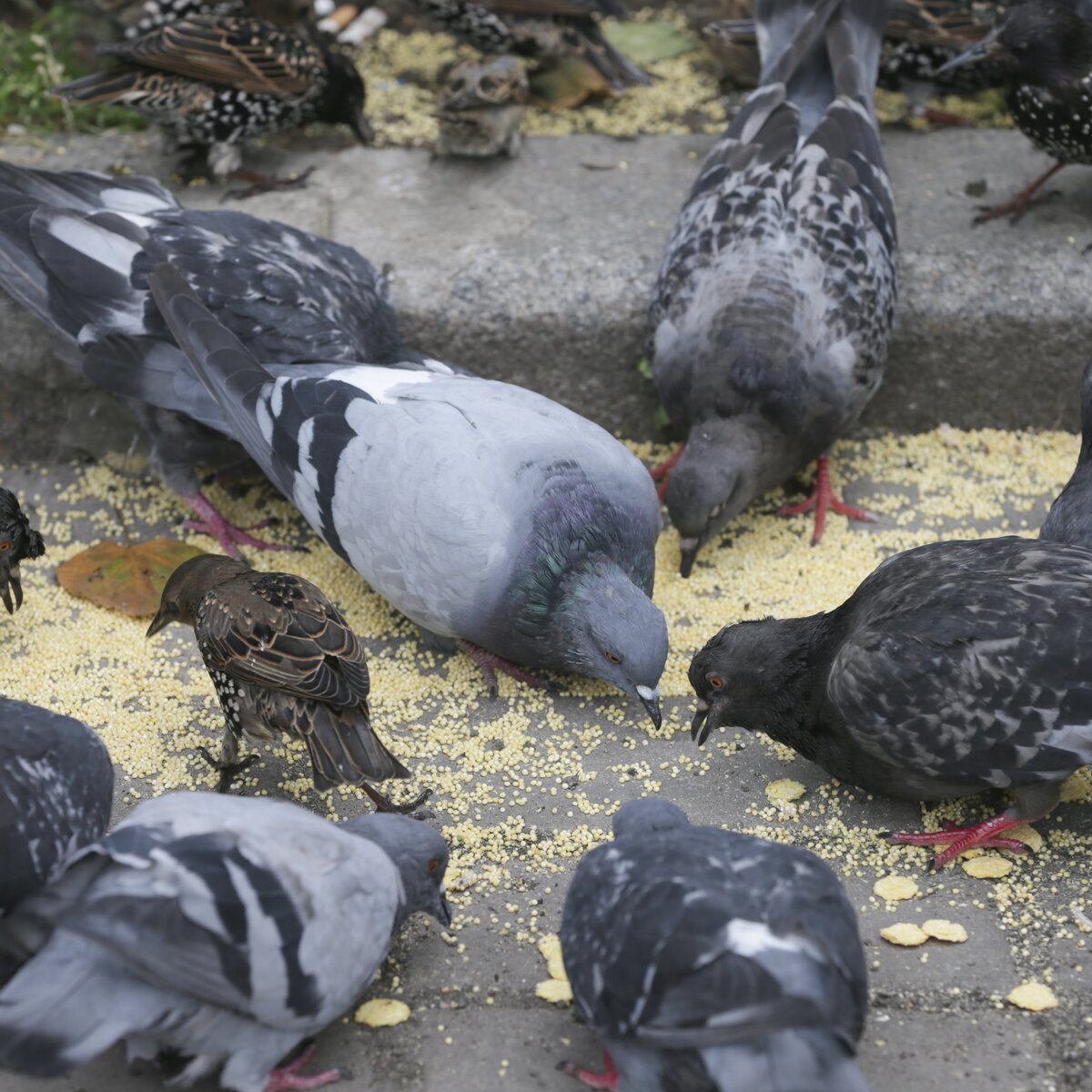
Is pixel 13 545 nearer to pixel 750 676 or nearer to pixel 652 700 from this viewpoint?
pixel 652 700

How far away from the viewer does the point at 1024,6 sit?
214 inches

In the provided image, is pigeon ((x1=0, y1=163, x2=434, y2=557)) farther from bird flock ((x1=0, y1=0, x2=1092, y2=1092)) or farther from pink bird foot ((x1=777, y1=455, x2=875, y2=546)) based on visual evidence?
pink bird foot ((x1=777, y1=455, x2=875, y2=546))

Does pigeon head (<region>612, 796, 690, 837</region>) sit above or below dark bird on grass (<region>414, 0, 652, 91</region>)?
below

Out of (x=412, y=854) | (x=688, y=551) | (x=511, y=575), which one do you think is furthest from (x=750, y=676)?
(x=412, y=854)

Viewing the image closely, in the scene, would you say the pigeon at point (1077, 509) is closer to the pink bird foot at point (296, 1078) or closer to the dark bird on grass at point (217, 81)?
the pink bird foot at point (296, 1078)

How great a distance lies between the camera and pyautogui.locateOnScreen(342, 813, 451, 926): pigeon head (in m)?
3.31

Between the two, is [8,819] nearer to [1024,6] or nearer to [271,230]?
[271,230]

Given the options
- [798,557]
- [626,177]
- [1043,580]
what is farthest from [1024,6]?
[1043,580]

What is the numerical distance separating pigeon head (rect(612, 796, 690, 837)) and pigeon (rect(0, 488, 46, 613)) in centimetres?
228

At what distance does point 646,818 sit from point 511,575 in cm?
121

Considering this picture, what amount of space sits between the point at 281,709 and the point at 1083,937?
2.17m

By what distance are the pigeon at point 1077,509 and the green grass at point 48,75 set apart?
4.64 m

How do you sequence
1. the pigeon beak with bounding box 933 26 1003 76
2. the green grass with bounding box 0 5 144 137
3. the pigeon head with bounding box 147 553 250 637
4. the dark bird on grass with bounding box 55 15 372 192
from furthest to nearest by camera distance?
1. the green grass with bounding box 0 5 144 137
2. the dark bird on grass with bounding box 55 15 372 192
3. the pigeon beak with bounding box 933 26 1003 76
4. the pigeon head with bounding box 147 553 250 637

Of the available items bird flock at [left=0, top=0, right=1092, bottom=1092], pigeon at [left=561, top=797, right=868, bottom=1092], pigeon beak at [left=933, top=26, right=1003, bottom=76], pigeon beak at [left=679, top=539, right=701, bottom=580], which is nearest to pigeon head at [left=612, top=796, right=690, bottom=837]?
bird flock at [left=0, top=0, right=1092, bottom=1092]
